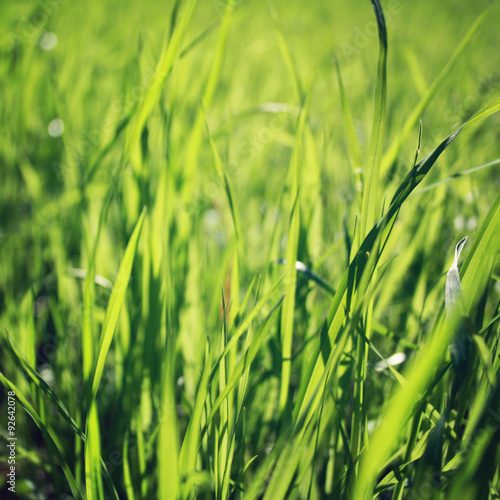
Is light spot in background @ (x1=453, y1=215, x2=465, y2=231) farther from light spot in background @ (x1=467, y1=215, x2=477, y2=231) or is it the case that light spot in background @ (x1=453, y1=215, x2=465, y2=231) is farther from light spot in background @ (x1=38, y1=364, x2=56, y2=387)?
light spot in background @ (x1=38, y1=364, x2=56, y2=387)

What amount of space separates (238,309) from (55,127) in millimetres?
783

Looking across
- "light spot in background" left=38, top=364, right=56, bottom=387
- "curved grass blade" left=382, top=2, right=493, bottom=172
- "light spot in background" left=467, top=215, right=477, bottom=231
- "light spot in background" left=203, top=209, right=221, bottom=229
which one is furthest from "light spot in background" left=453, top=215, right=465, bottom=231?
"light spot in background" left=38, top=364, right=56, bottom=387

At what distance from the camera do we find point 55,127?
848mm

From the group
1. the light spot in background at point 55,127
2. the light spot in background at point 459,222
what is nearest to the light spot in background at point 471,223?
the light spot in background at point 459,222

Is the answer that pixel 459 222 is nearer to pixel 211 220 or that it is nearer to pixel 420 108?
pixel 420 108

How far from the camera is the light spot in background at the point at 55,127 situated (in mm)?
828

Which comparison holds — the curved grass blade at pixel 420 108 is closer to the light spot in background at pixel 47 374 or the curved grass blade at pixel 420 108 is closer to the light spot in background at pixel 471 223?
the light spot in background at pixel 471 223

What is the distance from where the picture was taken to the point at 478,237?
266 mm

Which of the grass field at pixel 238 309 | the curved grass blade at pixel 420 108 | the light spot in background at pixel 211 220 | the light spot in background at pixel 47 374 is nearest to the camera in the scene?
the grass field at pixel 238 309

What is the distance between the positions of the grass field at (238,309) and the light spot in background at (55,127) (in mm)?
16

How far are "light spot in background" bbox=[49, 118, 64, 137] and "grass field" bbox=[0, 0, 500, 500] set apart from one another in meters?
0.02

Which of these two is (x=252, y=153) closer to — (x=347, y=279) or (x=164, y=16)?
(x=347, y=279)

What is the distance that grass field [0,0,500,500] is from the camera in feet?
0.83

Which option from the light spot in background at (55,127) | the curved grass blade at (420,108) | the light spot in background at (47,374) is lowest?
the light spot in background at (47,374)
